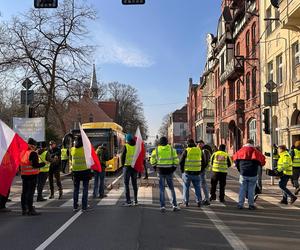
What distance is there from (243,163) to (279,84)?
1741cm

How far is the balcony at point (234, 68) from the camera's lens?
1549 inches

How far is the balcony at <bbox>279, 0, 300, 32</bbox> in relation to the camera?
23188mm

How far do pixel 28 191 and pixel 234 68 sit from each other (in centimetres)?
3062

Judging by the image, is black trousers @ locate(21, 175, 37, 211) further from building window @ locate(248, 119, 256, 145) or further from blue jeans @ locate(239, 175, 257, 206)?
building window @ locate(248, 119, 256, 145)

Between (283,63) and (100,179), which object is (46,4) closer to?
(100,179)

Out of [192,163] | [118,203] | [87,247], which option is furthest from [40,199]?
[87,247]

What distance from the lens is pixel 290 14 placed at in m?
23.8

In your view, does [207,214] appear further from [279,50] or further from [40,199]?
[279,50]

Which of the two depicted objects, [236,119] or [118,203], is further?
[236,119]

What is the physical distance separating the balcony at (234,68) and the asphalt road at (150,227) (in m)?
26.2

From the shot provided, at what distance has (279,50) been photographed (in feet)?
95.2

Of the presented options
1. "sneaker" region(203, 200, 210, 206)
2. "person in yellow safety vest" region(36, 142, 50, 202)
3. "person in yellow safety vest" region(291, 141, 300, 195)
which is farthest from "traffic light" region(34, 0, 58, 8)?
"person in yellow safety vest" region(291, 141, 300, 195)

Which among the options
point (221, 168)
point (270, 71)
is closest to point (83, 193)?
point (221, 168)

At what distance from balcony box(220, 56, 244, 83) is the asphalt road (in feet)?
85.9
